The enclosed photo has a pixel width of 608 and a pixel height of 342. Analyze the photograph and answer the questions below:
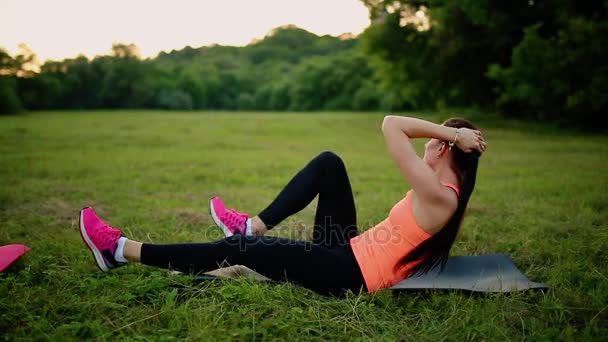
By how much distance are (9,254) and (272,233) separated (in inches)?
86.2

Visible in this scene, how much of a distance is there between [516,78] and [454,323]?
1411 centimetres

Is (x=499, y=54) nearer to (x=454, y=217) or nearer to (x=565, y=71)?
(x=565, y=71)

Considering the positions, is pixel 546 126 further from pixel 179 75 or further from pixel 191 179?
pixel 179 75

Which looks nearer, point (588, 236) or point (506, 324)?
point (506, 324)

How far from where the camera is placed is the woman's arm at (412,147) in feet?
7.85

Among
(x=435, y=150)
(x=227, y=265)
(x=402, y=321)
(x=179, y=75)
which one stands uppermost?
(x=179, y=75)

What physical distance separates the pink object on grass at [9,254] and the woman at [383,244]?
77 cm

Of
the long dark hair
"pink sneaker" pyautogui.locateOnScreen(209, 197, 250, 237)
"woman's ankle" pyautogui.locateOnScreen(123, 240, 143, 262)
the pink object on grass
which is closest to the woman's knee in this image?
"pink sneaker" pyautogui.locateOnScreen(209, 197, 250, 237)

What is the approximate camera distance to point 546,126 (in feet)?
53.4

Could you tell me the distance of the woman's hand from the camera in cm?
249

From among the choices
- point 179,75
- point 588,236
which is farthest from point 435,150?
point 179,75

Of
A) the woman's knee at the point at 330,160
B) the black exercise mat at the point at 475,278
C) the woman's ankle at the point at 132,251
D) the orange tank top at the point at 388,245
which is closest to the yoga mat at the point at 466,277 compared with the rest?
the black exercise mat at the point at 475,278

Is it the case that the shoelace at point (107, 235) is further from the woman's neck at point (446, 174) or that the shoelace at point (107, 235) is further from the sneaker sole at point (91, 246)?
the woman's neck at point (446, 174)

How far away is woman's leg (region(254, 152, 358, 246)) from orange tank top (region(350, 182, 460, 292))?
0.31 m
